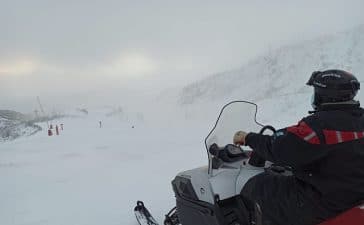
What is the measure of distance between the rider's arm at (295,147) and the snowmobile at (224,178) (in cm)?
42

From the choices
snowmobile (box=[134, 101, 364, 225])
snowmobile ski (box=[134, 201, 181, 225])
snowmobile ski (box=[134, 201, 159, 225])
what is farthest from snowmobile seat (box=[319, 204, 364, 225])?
snowmobile ski (box=[134, 201, 159, 225])

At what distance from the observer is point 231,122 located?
331 cm

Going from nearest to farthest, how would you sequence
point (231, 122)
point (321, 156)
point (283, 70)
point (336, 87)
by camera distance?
point (321, 156), point (336, 87), point (231, 122), point (283, 70)

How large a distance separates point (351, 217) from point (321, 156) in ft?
Answer: 1.29

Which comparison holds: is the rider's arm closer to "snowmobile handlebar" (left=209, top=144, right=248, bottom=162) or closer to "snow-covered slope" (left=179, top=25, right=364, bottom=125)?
"snowmobile handlebar" (left=209, top=144, right=248, bottom=162)

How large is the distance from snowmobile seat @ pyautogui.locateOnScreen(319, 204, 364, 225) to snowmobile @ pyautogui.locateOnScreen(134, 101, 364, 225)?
1.65ft

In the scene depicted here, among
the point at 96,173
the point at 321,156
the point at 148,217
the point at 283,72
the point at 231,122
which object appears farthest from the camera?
the point at 283,72

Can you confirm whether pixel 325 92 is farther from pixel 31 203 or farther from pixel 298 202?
pixel 31 203

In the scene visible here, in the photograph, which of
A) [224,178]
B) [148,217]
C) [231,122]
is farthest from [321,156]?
[148,217]

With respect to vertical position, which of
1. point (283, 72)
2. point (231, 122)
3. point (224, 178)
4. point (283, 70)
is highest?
point (283, 70)

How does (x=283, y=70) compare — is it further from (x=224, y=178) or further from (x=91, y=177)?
(x=224, y=178)

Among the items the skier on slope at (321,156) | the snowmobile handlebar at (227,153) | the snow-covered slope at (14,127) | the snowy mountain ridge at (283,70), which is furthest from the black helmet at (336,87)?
the snow-covered slope at (14,127)

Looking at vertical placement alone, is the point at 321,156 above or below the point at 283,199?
above

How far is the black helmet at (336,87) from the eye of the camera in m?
2.45
